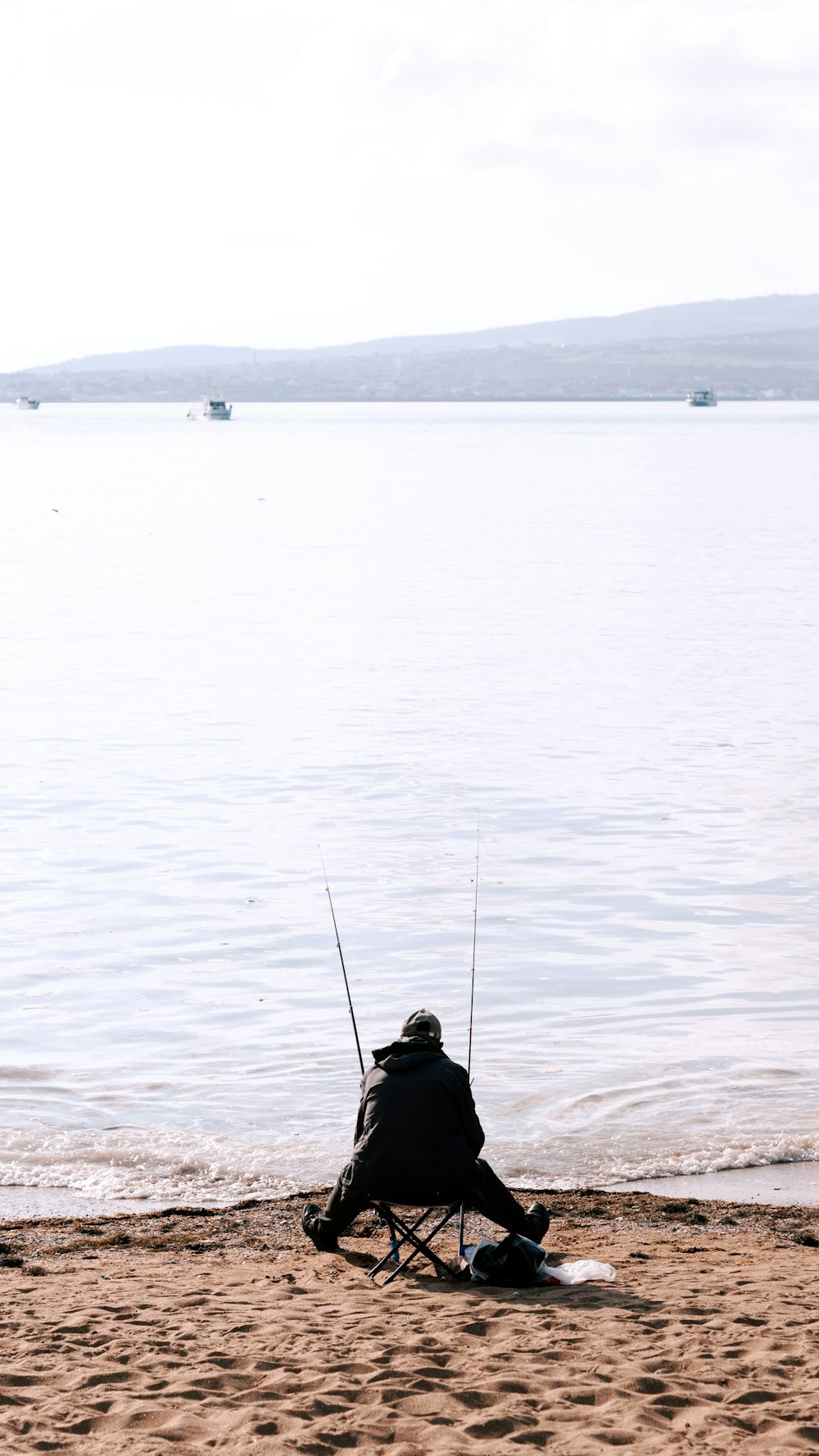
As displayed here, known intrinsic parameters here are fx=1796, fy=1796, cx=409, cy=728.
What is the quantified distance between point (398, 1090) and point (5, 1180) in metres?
2.80

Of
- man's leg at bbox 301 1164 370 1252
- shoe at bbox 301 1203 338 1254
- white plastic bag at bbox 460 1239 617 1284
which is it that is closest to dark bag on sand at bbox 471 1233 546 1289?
white plastic bag at bbox 460 1239 617 1284

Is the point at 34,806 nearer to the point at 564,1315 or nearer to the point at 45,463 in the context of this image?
the point at 564,1315

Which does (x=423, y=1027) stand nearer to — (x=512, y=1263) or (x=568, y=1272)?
(x=512, y=1263)

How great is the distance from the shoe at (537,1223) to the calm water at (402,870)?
146 centimetres

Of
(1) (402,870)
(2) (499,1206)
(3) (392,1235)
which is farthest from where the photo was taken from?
(1) (402,870)

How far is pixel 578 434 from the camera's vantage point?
167000 mm

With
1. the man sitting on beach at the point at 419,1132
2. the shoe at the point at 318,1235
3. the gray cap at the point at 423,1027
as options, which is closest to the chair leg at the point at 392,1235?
the man sitting on beach at the point at 419,1132

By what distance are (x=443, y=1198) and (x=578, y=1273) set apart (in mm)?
644

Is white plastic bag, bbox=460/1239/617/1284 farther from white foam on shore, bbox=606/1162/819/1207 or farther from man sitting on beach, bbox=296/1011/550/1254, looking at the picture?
white foam on shore, bbox=606/1162/819/1207

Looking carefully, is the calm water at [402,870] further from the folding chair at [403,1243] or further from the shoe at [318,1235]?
the folding chair at [403,1243]

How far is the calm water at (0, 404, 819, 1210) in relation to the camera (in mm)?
9781

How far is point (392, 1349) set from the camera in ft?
19.8

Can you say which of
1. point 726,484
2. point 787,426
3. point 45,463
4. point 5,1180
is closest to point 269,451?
point 45,463

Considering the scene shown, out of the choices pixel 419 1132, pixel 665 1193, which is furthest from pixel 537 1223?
pixel 665 1193
